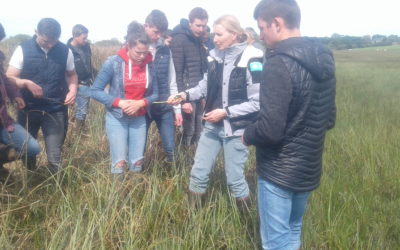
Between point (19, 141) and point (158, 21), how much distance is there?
1763 millimetres

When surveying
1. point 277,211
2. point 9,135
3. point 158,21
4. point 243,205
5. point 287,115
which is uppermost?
point 158,21

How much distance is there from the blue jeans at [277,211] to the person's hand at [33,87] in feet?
7.12

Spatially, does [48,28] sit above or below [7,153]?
above

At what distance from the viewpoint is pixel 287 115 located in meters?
2.12

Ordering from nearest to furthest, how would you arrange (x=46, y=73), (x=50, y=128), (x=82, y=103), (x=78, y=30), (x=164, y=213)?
(x=164, y=213) < (x=46, y=73) < (x=50, y=128) < (x=82, y=103) < (x=78, y=30)

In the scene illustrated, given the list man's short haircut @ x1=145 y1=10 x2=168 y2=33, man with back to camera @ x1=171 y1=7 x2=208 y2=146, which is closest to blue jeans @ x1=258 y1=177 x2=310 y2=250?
man's short haircut @ x1=145 y1=10 x2=168 y2=33

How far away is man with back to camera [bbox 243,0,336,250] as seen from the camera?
2.05m

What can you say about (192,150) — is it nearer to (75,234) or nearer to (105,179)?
→ (105,179)

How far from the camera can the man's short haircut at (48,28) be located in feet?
11.2

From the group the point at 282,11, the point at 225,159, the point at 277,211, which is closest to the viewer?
the point at 282,11

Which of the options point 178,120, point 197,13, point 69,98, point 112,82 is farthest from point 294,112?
point 197,13

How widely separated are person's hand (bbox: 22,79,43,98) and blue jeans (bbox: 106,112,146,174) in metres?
0.62

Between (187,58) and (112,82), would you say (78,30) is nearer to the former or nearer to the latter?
(187,58)

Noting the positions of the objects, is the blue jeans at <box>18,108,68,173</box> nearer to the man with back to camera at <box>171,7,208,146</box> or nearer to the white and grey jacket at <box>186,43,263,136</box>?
the man with back to camera at <box>171,7,208,146</box>
